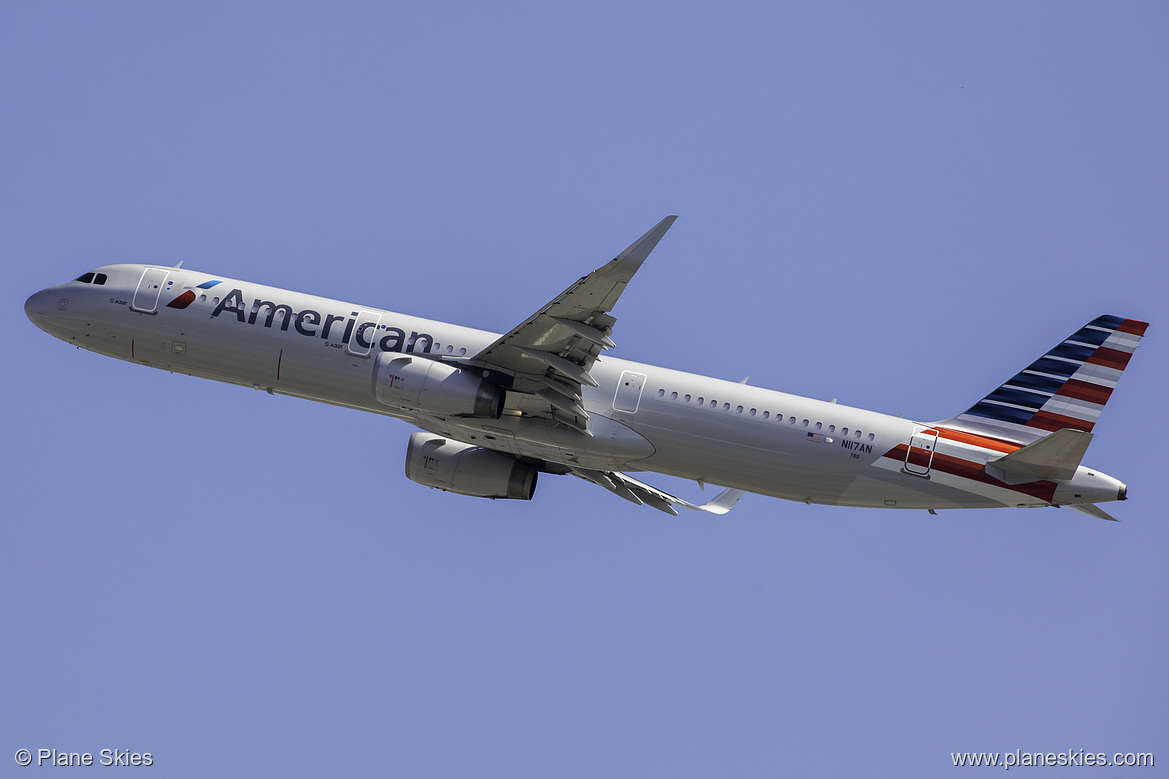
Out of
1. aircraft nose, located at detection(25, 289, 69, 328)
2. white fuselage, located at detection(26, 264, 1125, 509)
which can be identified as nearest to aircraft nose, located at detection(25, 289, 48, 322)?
aircraft nose, located at detection(25, 289, 69, 328)

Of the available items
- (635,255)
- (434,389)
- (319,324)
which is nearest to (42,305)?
(319,324)

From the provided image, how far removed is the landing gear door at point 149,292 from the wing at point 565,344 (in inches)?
405

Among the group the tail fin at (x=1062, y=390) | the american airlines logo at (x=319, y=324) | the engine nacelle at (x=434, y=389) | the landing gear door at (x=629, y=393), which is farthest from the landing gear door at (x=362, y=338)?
the tail fin at (x=1062, y=390)

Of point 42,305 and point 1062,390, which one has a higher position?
point 1062,390

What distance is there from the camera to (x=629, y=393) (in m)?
33.7

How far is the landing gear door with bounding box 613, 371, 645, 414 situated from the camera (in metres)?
33.6

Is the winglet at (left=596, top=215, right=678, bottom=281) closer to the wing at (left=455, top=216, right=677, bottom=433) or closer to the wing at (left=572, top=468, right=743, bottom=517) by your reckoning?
the wing at (left=455, top=216, right=677, bottom=433)

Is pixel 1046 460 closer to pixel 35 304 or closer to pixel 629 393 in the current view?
pixel 629 393

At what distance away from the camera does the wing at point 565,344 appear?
29.1 meters

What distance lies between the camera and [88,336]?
3619 centimetres

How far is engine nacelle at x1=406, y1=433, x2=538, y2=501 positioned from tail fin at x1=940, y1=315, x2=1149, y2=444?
12.8 metres

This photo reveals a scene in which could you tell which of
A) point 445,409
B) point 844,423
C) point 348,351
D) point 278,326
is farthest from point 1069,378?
point 278,326

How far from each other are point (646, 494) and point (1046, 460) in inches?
500

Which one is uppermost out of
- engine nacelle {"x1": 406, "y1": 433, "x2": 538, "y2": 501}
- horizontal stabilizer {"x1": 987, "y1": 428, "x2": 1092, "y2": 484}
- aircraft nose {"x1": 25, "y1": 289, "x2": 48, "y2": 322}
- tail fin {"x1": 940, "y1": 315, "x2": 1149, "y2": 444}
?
tail fin {"x1": 940, "y1": 315, "x2": 1149, "y2": 444}
